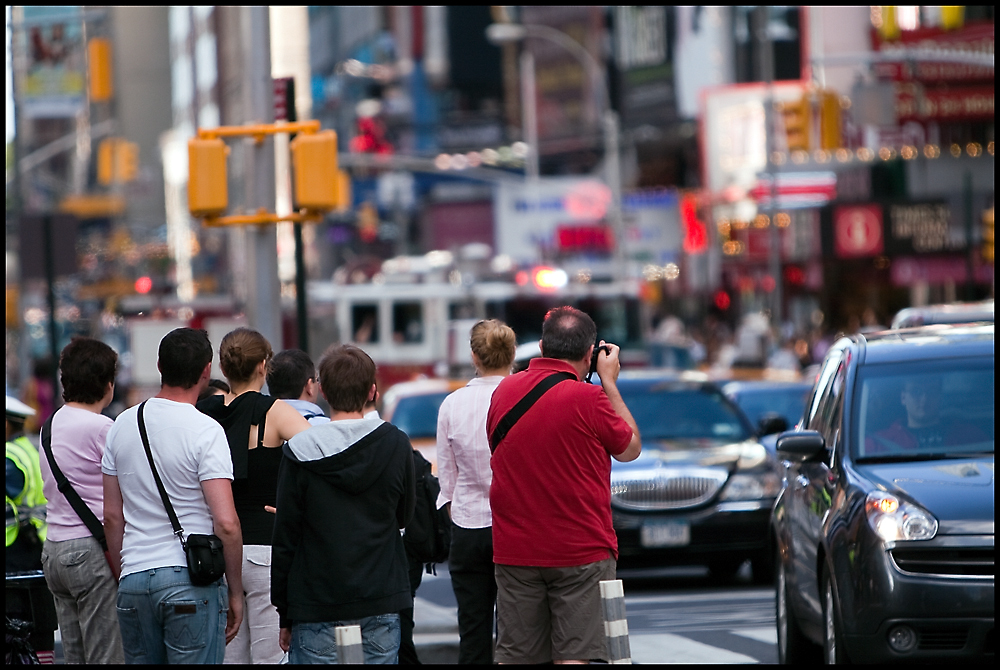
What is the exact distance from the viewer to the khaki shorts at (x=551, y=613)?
20.7 feet

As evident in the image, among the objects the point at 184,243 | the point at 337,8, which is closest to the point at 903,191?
the point at 184,243

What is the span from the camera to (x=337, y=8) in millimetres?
101000

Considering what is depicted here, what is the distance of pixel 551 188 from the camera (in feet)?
161

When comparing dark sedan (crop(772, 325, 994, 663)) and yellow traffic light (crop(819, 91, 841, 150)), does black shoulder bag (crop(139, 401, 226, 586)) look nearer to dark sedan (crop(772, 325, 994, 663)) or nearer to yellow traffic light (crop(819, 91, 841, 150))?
dark sedan (crop(772, 325, 994, 663))

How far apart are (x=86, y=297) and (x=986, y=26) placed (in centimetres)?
3323

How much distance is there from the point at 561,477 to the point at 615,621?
62 cm

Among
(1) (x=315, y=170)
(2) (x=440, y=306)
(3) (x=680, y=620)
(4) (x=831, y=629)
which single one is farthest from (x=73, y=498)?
(2) (x=440, y=306)

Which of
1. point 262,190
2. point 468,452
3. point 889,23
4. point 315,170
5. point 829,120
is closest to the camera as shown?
point 468,452

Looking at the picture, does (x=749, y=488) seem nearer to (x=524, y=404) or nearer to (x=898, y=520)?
(x=898, y=520)

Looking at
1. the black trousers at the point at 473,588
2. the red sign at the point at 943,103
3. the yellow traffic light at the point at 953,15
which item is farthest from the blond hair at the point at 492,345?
the yellow traffic light at the point at 953,15

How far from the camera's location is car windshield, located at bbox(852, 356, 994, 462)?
734 centimetres

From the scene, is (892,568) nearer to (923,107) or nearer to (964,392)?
(964,392)

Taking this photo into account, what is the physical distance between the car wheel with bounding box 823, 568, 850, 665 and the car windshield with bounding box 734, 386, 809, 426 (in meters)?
9.49

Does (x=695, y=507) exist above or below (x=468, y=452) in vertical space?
below
